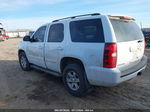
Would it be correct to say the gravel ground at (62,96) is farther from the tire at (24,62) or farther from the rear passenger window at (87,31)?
the rear passenger window at (87,31)

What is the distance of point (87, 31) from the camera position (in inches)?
125

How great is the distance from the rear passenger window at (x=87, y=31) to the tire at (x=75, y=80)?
2.38ft

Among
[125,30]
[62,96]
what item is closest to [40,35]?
[62,96]

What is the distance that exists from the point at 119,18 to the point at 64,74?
2046mm

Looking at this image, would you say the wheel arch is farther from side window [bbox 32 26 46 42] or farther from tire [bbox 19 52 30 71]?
tire [bbox 19 52 30 71]

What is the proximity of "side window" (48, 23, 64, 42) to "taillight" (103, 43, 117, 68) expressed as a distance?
1494mm

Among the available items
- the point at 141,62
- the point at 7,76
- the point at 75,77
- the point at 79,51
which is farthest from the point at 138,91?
the point at 7,76

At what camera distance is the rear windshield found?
2.85m

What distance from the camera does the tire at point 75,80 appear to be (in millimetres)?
3285

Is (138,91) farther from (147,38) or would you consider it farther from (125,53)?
(147,38)

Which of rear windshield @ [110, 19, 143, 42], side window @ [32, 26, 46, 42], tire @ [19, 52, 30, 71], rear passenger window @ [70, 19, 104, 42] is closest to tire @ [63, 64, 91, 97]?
rear passenger window @ [70, 19, 104, 42]

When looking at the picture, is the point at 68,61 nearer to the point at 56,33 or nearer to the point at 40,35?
the point at 56,33

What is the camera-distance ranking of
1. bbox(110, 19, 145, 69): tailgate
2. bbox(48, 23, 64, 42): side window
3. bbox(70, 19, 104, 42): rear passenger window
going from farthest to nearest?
1. bbox(48, 23, 64, 42): side window
2. bbox(70, 19, 104, 42): rear passenger window
3. bbox(110, 19, 145, 69): tailgate

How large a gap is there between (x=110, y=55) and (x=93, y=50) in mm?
387
